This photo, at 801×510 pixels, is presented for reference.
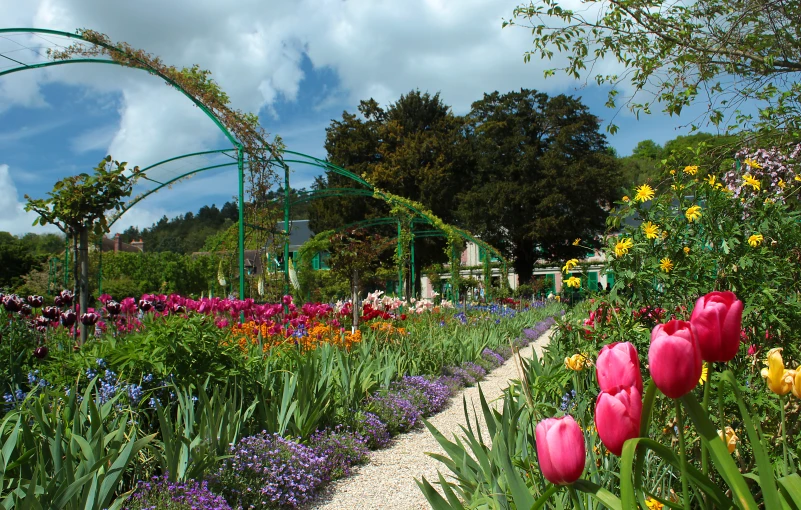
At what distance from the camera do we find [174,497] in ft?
8.50

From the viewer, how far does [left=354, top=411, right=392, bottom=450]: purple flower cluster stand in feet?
13.7

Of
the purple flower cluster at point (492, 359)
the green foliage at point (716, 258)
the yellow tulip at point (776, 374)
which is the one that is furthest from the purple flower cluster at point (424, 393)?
the yellow tulip at point (776, 374)

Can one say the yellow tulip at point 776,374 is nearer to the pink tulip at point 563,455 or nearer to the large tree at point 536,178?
the pink tulip at point 563,455

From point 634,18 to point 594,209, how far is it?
2124 cm

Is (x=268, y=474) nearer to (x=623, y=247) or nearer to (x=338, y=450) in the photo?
(x=338, y=450)

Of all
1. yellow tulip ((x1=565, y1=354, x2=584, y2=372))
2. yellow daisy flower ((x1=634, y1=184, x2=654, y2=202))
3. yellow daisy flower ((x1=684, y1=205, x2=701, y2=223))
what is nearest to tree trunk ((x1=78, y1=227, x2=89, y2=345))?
yellow tulip ((x1=565, y1=354, x2=584, y2=372))

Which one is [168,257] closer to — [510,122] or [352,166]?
[352,166]

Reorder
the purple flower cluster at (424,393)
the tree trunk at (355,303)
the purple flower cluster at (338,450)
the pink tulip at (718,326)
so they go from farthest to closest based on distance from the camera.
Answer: the tree trunk at (355,303) → the purple flower cluster at (424,393) → the purple flower cluster at (338,450) → the pink tulip at (718,326)

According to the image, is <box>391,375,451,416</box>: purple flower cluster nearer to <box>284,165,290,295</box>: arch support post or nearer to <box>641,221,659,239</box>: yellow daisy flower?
<box>641,221,659,239</box>: yellow daisy flower

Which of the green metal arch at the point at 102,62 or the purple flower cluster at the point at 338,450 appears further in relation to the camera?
the green metal arch at the point at 102,62

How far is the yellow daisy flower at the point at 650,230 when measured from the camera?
287 cm

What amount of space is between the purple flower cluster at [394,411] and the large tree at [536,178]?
20.7m

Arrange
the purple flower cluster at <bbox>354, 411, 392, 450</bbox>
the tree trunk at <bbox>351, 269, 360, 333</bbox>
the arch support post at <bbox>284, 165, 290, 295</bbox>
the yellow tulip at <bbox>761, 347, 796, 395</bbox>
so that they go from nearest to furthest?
the yellow tulip at <bbox>761, 347, 796, 395</bbox>, the purple flower cluster at <bbox>354, 411, 392, 450</bbox>, the tree trunk at <bbox>351, 269, 360, 333</bbox>, the arch support post at <bbox>284, 165, 290, 295</bbox>

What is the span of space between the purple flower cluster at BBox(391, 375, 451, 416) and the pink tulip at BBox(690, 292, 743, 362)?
4.22 metres
